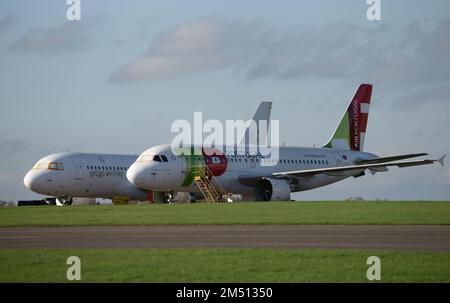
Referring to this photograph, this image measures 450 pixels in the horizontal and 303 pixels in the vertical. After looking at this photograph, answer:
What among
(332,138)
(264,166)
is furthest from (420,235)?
(332,138)

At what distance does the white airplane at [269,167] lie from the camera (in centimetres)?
5931

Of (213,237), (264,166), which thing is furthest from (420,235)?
(264,166)

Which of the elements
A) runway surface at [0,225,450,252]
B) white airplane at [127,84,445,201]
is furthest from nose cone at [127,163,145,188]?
runway surface at [0,225,450,252]

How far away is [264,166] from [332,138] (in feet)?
32.9

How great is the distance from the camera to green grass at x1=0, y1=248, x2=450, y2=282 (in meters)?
16.1

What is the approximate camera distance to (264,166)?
64.7 metres

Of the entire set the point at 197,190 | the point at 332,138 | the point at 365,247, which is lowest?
the point at 365,247

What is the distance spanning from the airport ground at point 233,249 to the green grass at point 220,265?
17 millimetres

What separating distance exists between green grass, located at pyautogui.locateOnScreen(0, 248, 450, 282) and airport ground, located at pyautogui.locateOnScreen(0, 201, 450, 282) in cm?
2
